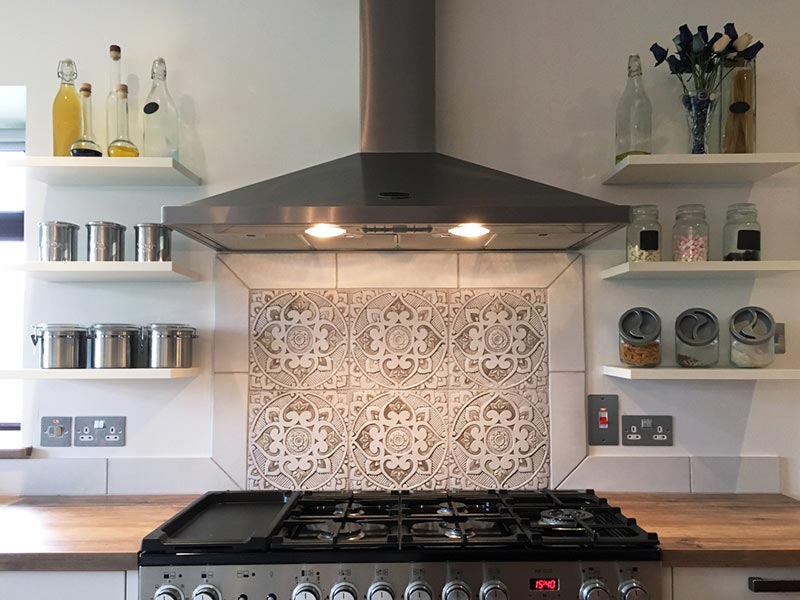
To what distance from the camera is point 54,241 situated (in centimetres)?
219

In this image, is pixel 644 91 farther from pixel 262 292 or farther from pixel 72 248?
pixel 72 248

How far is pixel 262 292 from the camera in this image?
2.37 m

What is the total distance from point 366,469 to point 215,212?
38.7 inches

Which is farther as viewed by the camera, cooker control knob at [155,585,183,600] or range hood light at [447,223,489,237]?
range hood light at [447,223,489,237]

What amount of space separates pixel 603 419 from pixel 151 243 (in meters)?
1.52

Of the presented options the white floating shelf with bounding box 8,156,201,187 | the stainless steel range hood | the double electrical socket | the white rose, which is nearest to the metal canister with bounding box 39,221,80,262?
the white floating shelf with bounding box 8,156,201,187

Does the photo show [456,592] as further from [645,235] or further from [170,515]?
[645,235]

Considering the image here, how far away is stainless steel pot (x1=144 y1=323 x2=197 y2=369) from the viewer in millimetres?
2193

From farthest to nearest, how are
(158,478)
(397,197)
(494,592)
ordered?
(158,478)
(397,197)
(494,592)

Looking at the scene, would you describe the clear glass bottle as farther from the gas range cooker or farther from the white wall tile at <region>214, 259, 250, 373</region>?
the white wall tile at <region>214, 259, 250, 373</region>

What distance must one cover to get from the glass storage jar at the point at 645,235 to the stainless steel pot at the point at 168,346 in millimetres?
1399

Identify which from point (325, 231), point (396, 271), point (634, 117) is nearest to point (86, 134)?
point (325, 231)

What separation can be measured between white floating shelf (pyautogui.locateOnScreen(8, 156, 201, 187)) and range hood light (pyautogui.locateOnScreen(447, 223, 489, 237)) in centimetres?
87

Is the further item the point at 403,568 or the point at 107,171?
the point at 107,171
